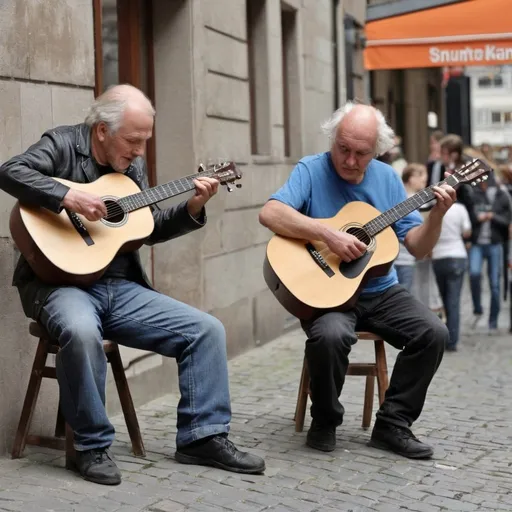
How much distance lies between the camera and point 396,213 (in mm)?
5750

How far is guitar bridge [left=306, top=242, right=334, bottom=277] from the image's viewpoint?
223 inches

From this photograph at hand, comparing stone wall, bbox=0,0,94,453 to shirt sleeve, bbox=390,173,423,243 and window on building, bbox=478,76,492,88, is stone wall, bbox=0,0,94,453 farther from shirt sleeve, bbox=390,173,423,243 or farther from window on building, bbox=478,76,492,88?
→ window on building, bbox=478,76,492,88

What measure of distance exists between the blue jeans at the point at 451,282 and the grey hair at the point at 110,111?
206 inches

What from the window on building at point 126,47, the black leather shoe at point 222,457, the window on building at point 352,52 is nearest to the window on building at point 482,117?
the window on building at point 352,52

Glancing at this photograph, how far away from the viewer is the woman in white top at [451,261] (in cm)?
998

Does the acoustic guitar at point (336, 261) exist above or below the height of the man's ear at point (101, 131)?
below

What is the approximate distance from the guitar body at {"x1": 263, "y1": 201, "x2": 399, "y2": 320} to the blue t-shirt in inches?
5.5

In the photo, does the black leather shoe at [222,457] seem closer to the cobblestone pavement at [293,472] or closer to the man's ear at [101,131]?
the cobblestone pavement at [293,472]

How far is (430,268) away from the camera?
35.6 ft

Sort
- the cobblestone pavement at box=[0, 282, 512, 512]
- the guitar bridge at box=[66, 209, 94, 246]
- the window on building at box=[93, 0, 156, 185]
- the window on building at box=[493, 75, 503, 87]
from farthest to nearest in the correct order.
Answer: the window on building at box=[493, 75, 503, 87]
the window on building at box=[93, 0, 156, 185]
the guitar bridge at box=[66, 209, 94, 246]
the cobblestone pavement at box=[0, 282, 512, 512]

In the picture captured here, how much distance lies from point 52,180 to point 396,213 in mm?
1730

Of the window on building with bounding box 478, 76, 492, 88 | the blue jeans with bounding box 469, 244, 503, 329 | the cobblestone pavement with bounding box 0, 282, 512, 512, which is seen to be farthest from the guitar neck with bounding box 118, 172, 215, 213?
the window on building with bounding box 478, 76, 492, 88

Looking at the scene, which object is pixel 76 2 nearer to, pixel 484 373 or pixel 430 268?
pixel 484 373

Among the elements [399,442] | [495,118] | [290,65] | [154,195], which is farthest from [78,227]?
[495,118]
